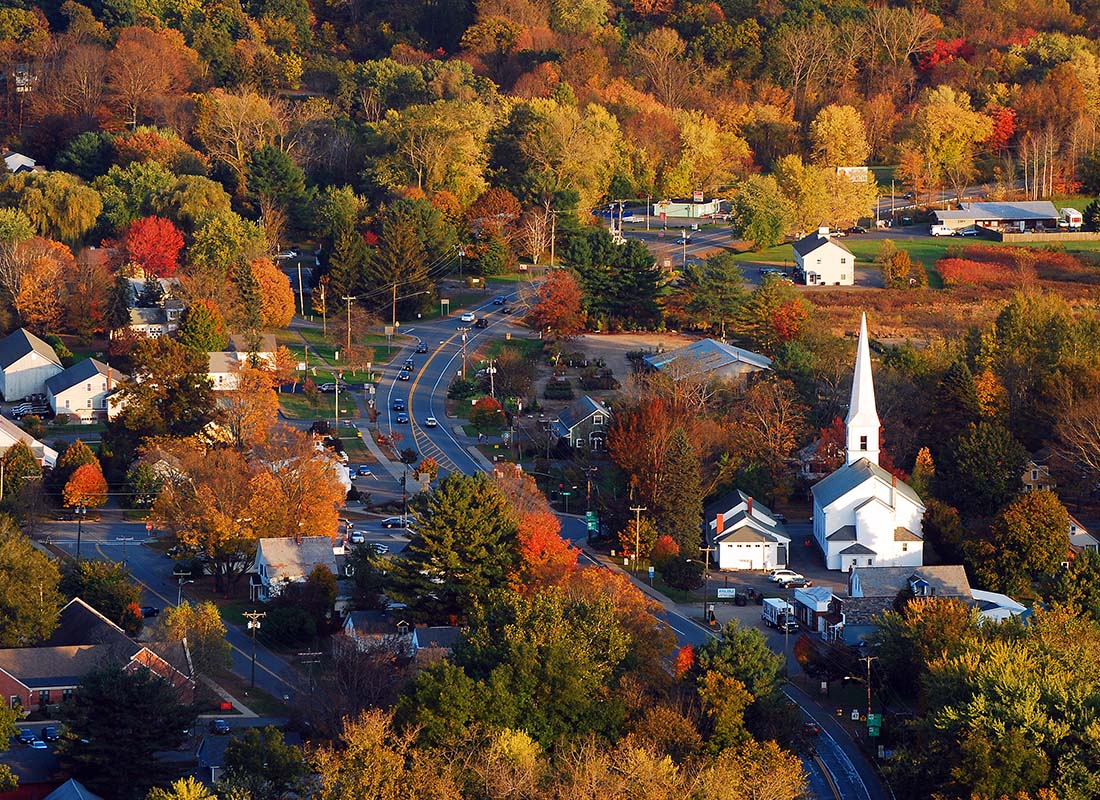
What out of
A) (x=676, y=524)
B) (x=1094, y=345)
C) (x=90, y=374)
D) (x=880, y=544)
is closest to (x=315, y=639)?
(x=676, y=524)

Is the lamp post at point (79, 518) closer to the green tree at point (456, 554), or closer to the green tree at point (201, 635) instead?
the green tree at point (201, 635)

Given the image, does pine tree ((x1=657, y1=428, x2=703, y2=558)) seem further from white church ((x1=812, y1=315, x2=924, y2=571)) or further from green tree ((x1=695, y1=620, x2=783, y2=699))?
green tree ((x1=695, y1=620, x2=783, y2=699))

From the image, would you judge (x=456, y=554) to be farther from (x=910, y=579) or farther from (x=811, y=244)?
(x=811, y=244)

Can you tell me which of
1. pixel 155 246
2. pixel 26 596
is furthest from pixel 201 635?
pixel 155 246

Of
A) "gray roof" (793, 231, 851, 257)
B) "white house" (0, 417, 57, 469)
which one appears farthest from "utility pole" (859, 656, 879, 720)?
"gray roof" (793, 231, 851, 257)

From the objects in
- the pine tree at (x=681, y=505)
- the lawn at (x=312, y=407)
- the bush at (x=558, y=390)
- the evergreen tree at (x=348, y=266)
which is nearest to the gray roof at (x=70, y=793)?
the pine tree at (x=681, y=505)
